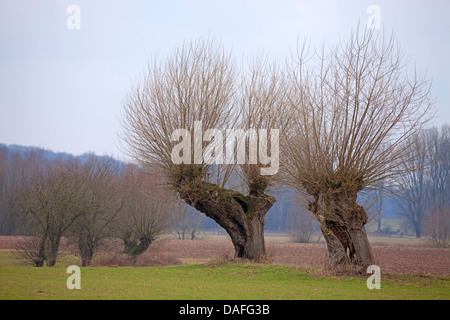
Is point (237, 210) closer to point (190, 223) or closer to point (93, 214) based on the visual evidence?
point (93, 214)

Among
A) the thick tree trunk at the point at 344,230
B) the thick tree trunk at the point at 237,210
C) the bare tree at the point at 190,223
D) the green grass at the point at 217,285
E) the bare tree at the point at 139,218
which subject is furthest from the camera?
the bare tree at the point at 190,223

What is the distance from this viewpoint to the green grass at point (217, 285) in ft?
36.6

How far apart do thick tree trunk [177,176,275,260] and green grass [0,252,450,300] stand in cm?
264

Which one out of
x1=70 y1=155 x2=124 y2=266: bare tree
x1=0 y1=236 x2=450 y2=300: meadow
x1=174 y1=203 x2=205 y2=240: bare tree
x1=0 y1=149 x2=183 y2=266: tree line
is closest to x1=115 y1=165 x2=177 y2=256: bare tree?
x1=0 y1=149 x2=183 y2=266: tree line

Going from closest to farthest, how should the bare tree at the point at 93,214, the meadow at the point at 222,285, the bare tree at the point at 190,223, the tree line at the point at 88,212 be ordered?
the meadow at the point at 222,285 < the tree line at the point at 88,212 < the bare tree at the point at 93,214 < the bare tree at the point at 190,223

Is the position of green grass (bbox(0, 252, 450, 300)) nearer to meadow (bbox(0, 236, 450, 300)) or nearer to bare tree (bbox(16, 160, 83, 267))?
meadow (bbox(0, 236, 450, 300))

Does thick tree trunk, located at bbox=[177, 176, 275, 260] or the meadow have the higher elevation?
thick tree trunk, located at bbox=[177, 176, 275, 260]

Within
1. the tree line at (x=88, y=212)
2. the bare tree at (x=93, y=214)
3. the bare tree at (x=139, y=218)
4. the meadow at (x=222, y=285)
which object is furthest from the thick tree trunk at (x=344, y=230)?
the bare tree at (x=139, y=218)

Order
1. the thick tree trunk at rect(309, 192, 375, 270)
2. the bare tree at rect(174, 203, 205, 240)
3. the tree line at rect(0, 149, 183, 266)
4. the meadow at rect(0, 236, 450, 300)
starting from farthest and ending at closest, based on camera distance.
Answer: the bare tree at rect(174, 203, 205, 240), the tree line at rect(0, 149, 183, 266), the thick tree trunk at rect(309, 192, 375, 270), the meadow at rect(0, 236, 450, 300)

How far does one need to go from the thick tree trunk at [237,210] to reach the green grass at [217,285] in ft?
8.68

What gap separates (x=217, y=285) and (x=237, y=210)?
6624 millimetres

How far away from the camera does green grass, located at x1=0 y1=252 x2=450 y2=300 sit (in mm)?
11164

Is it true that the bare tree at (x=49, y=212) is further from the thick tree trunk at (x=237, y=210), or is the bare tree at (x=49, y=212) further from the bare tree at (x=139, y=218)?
the thick tree trunk at (x=237, y=210)

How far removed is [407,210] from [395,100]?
62.1 m
